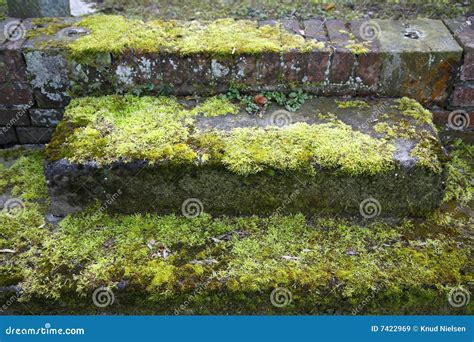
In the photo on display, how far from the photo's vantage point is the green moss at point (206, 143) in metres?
2.81

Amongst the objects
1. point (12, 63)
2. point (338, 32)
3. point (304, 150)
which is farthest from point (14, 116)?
point (338, 32)

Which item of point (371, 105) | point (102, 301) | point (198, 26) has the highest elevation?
point (198, 26)

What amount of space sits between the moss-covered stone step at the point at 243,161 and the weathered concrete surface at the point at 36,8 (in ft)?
4.63

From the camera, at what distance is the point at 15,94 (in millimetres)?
3393

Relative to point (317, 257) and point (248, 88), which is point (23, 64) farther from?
point (317, 257)

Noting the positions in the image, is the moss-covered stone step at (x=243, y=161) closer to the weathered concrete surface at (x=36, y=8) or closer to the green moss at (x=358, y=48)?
the green moss at (x=358, y=48)

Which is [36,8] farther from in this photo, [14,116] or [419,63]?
[419,63]

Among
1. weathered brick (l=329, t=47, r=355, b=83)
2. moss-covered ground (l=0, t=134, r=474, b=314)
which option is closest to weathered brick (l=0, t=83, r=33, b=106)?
moss-covered ground (l=0, t=134, r=474, b=314)

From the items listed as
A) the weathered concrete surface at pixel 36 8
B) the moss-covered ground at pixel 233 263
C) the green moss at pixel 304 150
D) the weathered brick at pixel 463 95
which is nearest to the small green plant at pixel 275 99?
the green moss at pixel 304 150

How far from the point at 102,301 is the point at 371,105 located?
6.80ft

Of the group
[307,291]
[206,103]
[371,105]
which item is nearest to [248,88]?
[206,103]

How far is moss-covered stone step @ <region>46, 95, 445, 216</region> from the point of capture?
2.81 metres

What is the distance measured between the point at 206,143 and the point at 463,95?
1.82 metres

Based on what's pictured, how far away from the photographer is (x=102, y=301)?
8.77 feet
